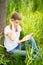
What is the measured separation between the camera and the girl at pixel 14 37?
6.53ft

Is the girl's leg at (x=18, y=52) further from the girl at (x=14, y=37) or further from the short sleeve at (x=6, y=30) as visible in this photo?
the short sleeve at (x=6, y=30)

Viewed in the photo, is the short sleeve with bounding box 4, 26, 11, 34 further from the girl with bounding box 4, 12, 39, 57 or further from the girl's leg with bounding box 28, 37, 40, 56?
the girl's leg with bounding box 28, 37, 40, 56

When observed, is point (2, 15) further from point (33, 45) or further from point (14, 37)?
point (33, 45)

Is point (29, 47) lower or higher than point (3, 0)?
lower

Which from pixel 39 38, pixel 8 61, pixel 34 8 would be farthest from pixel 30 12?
pixel 8 61

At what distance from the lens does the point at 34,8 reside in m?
2.09

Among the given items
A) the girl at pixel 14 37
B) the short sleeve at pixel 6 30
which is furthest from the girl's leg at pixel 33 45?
the short sleeve at pixel 6 30

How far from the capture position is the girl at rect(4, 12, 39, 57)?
6.53 feet

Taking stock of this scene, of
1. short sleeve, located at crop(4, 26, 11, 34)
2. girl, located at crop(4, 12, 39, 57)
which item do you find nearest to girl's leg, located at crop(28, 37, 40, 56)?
girl, located at crop(4, 12, 39, 57)

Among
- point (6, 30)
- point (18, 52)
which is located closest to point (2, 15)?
point (6, 30)

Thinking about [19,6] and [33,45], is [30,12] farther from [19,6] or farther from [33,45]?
[33,45]

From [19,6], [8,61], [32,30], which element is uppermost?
[19,6]

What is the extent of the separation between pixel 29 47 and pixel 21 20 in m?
0.16

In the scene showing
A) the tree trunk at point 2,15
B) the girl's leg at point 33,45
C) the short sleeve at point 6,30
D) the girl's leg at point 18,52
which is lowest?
the girl's leg at point 18,52
